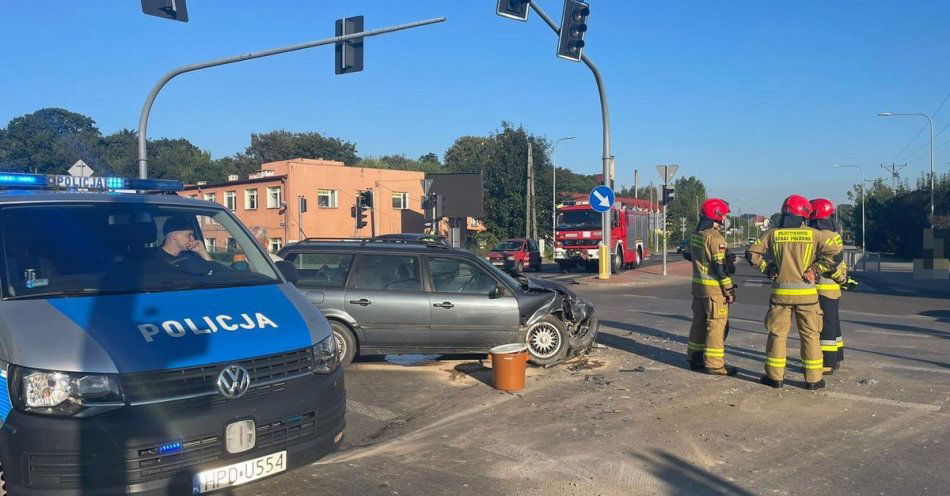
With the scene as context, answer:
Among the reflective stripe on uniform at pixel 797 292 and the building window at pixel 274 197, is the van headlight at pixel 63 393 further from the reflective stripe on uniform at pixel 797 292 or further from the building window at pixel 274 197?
the building window at pixel 274 197

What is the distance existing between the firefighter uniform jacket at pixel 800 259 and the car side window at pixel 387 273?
381cm

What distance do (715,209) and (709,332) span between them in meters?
1.39

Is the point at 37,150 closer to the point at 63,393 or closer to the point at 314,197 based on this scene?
the point at 314,197

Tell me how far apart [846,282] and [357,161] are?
80759mm

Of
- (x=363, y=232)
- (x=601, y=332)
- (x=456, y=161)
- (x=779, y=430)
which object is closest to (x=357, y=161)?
(x=456, y=161)

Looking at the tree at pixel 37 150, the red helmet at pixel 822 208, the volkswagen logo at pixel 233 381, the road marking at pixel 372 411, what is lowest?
the road marking at pixel 372 411

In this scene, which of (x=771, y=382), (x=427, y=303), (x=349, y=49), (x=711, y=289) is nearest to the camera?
(x=771, y=382)

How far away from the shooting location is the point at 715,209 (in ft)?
27.9

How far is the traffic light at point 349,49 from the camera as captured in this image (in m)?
15.4

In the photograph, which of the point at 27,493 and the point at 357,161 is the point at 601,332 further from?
the point at 357,161

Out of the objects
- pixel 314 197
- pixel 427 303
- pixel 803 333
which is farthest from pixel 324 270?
pixel 314 197

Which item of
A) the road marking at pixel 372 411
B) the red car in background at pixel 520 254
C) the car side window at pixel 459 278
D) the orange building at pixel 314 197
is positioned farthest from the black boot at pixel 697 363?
the orange building at pixel 314 197

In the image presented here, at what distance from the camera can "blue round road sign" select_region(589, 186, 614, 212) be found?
21292 mm

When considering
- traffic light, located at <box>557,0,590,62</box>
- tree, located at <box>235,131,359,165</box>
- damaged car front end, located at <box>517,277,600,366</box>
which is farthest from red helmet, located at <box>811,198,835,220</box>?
tree, located at <box>235,131,359,165</box>
